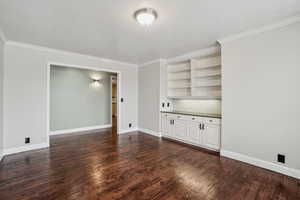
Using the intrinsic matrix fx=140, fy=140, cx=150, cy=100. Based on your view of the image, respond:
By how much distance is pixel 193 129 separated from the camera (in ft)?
12.5

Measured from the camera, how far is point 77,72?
5.32 metres

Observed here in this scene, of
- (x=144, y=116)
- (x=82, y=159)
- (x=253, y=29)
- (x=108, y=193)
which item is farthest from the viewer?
(x=144, y=116)

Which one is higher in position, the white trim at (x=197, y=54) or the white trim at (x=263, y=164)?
the white trim at (x=197, y=54)

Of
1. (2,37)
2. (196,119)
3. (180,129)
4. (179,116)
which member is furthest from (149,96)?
(2,37)

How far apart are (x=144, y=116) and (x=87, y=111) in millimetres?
2311

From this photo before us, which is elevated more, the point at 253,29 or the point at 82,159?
the point at 253,29

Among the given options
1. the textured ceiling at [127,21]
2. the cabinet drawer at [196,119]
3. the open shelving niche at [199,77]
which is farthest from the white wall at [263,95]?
the open shelving niche at [199,77]

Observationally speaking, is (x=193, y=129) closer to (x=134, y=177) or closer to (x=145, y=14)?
(x=134, y=177)

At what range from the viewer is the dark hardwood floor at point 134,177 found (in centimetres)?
187


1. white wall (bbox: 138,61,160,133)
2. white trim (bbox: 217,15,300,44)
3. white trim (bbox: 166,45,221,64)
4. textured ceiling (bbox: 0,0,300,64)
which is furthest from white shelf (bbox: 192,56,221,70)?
white wall (bbox: 138,61,160,133)

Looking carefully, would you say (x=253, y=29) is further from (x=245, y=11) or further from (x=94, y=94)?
(x=94, y=94)

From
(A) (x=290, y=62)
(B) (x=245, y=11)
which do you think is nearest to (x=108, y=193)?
(B) (x=245, y=11)

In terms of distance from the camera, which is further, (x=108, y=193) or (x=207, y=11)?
(x=207, y=11)

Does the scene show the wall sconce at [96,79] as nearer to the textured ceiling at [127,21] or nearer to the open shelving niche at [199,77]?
the textured ceiling at [127,21]
